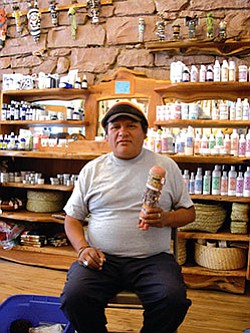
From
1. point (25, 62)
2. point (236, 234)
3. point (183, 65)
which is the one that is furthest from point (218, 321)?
point (25, 62)

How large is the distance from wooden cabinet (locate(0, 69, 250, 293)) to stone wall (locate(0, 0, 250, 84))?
0.58 ft

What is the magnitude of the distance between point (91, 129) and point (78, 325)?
7.13ft

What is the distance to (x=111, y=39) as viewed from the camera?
3.53m

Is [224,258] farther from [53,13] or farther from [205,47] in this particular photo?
[53,13]

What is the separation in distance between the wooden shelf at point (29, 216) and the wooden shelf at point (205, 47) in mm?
1638

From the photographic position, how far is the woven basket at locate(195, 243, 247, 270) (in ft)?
9.24

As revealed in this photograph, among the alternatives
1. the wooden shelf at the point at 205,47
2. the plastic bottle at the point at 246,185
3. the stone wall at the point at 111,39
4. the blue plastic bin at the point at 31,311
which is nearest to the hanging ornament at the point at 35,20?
the stone wall at the point at 111,39

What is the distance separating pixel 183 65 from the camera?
311 cm

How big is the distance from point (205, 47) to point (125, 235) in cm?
200

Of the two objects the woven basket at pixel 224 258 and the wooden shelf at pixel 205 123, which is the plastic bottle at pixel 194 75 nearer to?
the wooden shelf at pixel 205 123

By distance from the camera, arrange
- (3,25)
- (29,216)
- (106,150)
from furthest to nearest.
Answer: (3,25)
(29,216)
(106,150)

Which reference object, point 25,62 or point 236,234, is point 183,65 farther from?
point 25,62

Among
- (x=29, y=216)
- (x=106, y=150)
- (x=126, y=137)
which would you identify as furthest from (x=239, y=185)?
(x=29, y=216)

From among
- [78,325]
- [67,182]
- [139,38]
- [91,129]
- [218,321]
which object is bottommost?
[218,321]
